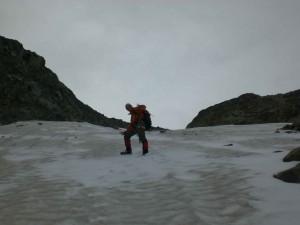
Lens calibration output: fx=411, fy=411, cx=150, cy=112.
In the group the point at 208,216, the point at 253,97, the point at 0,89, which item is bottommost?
the point at 208,216

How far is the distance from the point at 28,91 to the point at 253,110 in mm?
Result: 23956

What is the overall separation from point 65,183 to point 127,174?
1.43 metres

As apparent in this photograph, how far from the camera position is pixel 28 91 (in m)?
43.9

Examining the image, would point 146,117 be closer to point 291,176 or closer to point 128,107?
point 128,107

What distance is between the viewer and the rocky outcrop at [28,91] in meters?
39.6

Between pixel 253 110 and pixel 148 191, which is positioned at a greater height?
pixel 253 110

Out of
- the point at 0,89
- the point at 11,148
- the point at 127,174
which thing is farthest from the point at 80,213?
the point at 0,89

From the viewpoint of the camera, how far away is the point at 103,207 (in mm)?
5289

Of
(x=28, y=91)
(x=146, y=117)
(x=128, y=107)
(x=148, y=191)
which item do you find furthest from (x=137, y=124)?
(x=28, y=91)

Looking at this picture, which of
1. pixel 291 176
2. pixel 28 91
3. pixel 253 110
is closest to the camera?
pixel 291 176

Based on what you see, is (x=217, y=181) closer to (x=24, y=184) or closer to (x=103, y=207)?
(x=103, y=207)

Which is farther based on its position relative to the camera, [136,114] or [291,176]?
[136,114]

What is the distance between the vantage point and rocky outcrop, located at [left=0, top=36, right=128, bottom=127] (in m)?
39.6

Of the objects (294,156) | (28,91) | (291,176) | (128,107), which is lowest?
(291,176)
